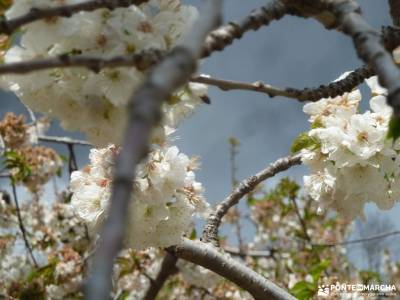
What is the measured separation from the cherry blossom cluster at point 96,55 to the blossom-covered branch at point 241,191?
104cm

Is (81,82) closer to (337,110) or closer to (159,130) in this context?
(159,130)

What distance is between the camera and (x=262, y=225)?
402 inches

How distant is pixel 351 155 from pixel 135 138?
1734mm

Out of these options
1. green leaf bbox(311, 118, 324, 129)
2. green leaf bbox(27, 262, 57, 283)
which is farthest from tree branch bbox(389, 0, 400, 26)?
green leaf bbox(27, 262, 57, 283)

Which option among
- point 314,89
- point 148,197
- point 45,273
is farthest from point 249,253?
point 314,89

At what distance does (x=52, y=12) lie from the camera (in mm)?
987

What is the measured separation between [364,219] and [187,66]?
6.66ft

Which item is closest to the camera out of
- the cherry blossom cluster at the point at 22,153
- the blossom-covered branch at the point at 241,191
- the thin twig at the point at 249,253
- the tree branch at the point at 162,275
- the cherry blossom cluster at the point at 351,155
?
the cherry blossom cluster at the point at 351,155

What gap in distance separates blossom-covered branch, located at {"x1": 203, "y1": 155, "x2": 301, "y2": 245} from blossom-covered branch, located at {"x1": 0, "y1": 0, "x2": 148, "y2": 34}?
1.46 meters

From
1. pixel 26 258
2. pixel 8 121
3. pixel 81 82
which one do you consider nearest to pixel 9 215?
pixel 26 258

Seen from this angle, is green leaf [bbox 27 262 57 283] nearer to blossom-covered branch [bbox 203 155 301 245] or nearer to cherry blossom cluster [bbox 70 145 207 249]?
blossom-covered branch [bbox 203 155 301 245]

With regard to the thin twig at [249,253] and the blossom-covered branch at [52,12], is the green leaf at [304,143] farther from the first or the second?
the thin twig at [249,253]

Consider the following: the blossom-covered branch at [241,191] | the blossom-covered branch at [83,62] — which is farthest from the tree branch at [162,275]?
the blossom-covered branch at [83,62]

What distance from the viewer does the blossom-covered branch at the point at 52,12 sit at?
3.12 feet
